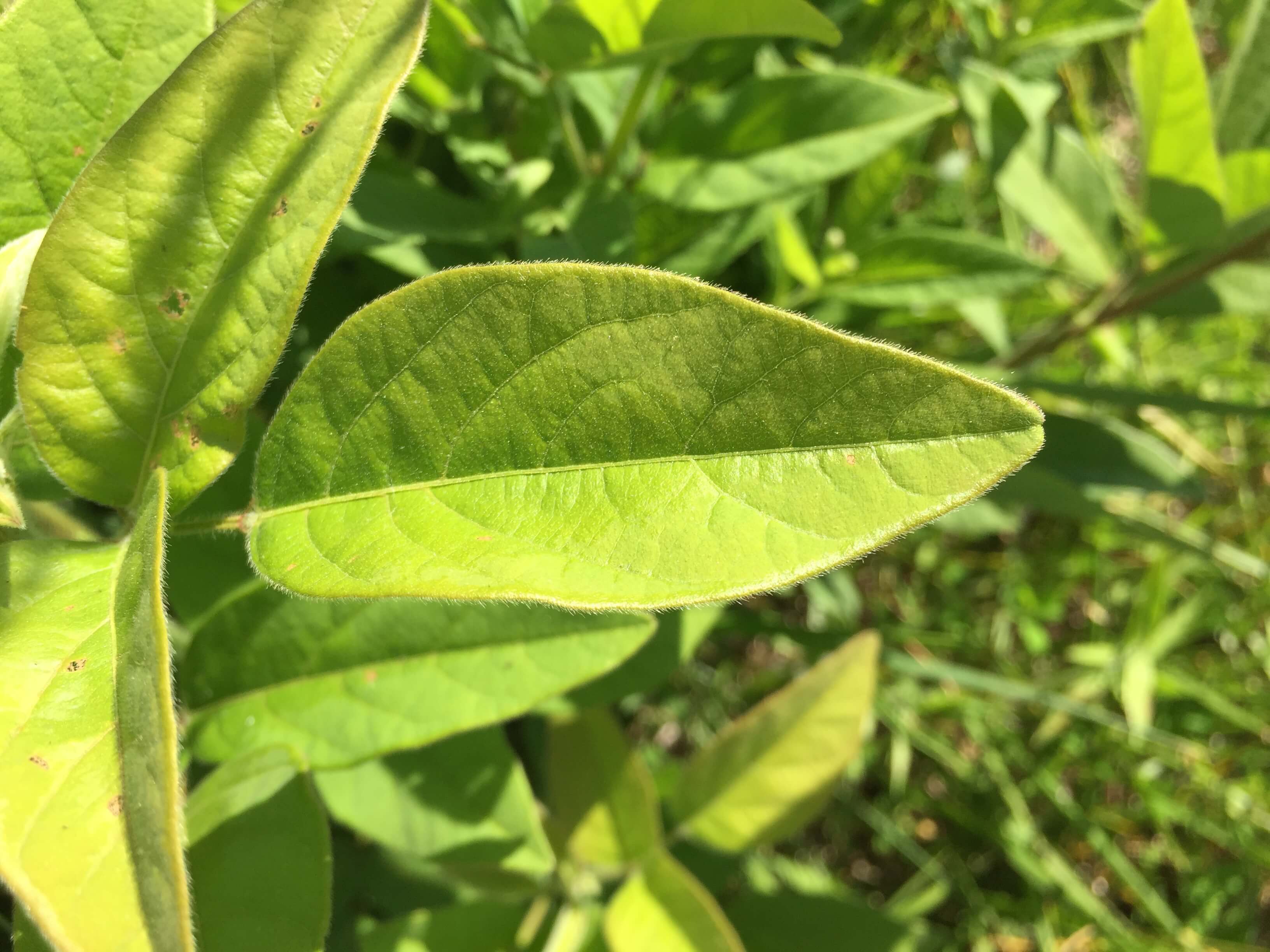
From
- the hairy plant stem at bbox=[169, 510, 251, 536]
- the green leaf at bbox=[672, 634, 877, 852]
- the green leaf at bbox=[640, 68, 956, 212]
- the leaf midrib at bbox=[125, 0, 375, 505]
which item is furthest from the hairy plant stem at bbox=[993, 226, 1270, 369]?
the hairy plant stem at bbox=[169, 510, 251, 536]

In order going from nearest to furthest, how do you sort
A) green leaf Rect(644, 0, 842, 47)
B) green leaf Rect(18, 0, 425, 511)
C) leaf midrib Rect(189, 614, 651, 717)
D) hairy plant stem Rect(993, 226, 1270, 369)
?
green leaf Rect(18, 0, 425, 511)
green leaf Rect(644, 0, 842, 47)
leaf midrib Rect(189, 614, 651, 717)
hairy plant stem Rect(993, 226, 1270, 369)

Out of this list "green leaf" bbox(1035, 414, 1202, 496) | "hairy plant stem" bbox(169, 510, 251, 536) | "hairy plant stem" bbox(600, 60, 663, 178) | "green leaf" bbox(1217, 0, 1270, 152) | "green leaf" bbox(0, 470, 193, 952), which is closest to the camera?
"green leaf" bbox(0, 470, 193, 952)

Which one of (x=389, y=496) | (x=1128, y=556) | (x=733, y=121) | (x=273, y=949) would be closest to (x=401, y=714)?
(x=273, y=949)

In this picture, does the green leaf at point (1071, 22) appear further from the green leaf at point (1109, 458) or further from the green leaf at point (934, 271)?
the green leaf at point (1109, 458)

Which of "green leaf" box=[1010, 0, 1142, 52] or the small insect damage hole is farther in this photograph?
"green leaf" box=[1010, 0, 1142, 52]

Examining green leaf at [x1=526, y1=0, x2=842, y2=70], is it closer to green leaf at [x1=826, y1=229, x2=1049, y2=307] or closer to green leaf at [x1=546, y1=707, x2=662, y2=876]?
green leaf at [x1=826, y1=229, x2=1049, y2=307]

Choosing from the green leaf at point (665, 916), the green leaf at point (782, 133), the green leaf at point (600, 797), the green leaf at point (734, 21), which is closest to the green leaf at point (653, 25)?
the green leaf at point (734, 21)

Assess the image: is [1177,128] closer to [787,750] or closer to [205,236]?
[787,750]

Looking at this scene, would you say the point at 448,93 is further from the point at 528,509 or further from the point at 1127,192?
the point at 1127,192
